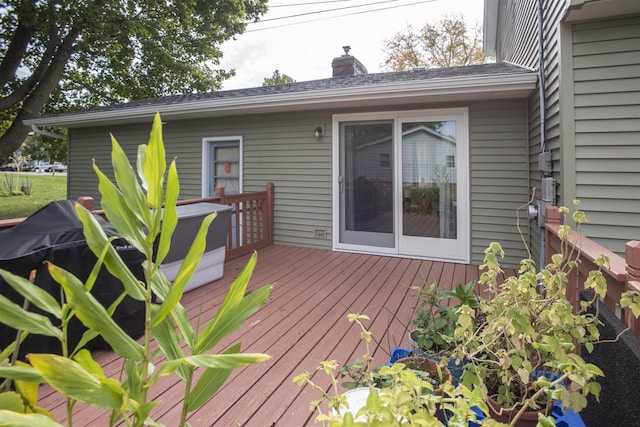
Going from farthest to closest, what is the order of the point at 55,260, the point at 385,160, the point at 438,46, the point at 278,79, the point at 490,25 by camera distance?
the point at 278,79 < the point at 438,46 < the point at 490,25 < the point at 385,160 < the point at 55,260

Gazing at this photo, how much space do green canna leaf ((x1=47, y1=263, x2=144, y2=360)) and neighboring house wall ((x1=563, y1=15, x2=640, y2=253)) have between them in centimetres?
322

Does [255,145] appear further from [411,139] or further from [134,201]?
[134,201]

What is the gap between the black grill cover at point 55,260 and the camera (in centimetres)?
196

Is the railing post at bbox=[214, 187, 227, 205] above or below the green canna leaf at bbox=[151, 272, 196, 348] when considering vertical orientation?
above

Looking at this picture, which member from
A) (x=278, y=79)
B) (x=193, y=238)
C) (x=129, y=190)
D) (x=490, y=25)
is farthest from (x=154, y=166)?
(x=278, y=79)

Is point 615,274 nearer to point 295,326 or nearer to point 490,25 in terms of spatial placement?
point 295,326

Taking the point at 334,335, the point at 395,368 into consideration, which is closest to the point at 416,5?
the point at 334,335

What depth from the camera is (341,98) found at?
15.0ft

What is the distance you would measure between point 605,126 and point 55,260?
393 cm

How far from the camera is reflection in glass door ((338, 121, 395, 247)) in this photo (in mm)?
5027

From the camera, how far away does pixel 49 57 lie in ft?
33.5

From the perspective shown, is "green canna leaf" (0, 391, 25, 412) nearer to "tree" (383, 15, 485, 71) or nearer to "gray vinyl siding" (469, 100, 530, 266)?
"gray vinyl siding" (469, 100, 530, 266)

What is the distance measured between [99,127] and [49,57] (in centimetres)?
526

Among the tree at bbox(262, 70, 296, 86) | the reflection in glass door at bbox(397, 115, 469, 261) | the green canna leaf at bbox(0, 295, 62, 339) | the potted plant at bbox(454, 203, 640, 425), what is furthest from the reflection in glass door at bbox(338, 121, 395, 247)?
the tree at bbox(262, 70, 296, 86)
